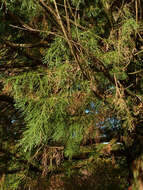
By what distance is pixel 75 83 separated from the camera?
2.26 meters

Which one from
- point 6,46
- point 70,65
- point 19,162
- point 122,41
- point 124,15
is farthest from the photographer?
point 19,162

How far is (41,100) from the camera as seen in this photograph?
2301 mm

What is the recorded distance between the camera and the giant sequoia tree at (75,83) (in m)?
2.20

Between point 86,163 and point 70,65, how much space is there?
1.38 metres

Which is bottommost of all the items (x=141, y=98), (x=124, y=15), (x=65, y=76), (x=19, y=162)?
(x=19, y=162)

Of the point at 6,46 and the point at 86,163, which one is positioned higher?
the point at 6,46

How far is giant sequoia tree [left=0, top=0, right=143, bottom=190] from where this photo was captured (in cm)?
220

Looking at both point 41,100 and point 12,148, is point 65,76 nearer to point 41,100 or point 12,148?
point 41,100

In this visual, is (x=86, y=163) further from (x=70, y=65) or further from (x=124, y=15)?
(x=124, y=15)

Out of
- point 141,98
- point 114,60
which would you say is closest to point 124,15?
point 114,60

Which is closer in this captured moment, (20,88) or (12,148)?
(20,88)

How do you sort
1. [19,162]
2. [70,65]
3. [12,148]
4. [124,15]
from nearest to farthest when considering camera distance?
1. [70,65]
2. [124,15]
3. [19,162]
4. [12,148]

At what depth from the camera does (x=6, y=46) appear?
2.82m

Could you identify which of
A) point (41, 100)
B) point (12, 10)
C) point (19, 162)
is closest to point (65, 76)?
point (41, 100)
